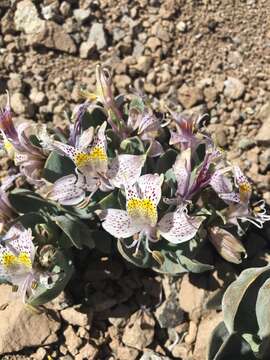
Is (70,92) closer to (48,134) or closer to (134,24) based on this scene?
(134,24)

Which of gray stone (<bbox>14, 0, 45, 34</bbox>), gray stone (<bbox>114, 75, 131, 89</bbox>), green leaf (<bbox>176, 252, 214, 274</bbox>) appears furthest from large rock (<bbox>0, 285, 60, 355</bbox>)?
gray stone (<bbox>14, 0, 45, 34</bbox>)

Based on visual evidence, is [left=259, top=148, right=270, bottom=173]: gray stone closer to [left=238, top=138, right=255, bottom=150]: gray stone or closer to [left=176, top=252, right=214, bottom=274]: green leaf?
[left=238, top=138, right=255, bottom=150]: gray stone

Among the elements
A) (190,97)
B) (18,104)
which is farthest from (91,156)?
(190,97)

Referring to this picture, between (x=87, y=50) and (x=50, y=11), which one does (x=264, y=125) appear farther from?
(x=50, y=11)

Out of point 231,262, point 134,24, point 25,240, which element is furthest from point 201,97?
point 25,240

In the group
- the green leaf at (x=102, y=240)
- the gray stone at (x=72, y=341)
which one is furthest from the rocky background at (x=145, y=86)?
the green leaf at (x=102, y=240)

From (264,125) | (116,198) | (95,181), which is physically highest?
(95,181)

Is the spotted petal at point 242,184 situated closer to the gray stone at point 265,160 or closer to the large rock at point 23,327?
the gray stone at point 265,160
